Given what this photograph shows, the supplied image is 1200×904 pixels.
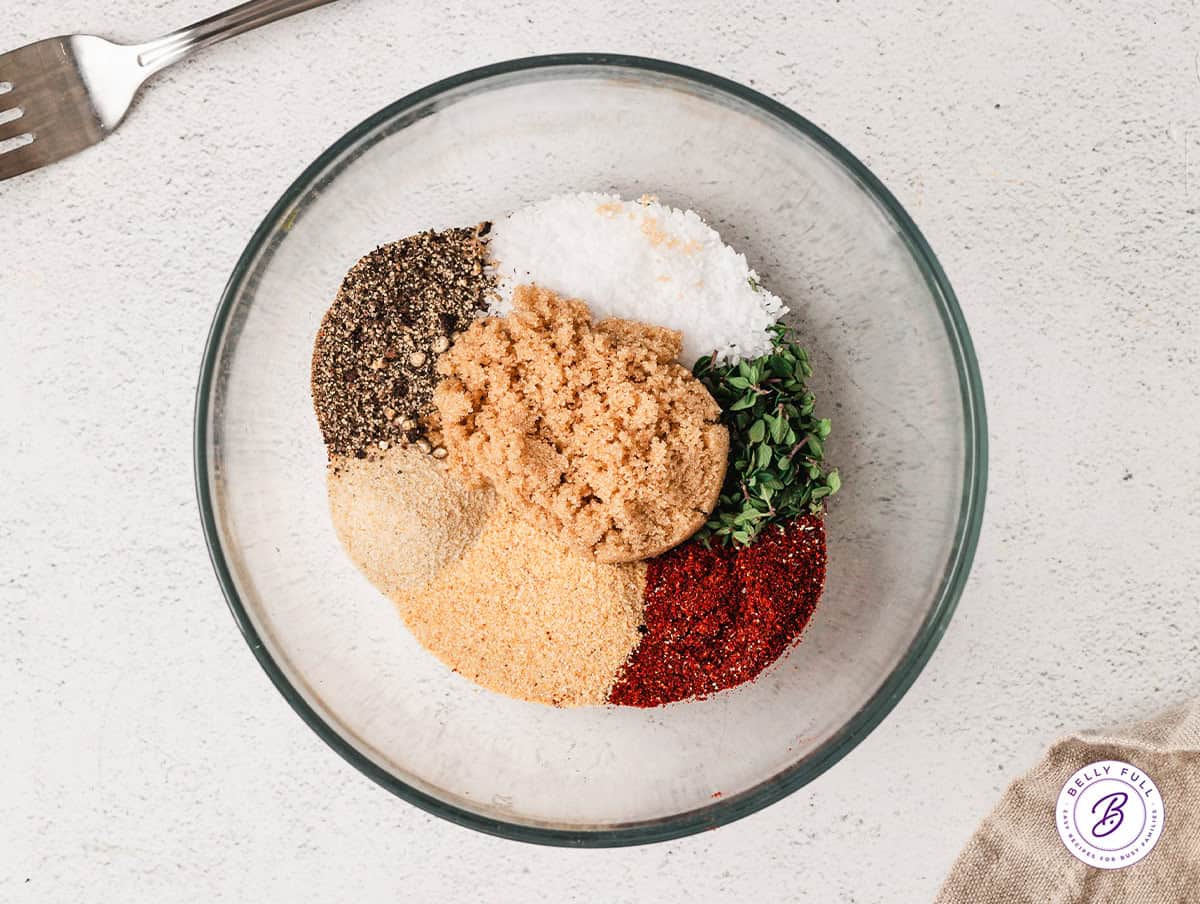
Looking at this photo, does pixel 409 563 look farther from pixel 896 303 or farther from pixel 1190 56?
pixel 1190 56

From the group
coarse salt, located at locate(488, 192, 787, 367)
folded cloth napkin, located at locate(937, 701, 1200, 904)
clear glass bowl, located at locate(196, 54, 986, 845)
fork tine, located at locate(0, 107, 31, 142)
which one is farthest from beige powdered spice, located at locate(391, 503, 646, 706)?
fork tine, located at locate(0, 107, 31, 142)

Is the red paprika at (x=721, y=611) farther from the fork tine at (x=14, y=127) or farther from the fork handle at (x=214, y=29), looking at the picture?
→ the fork tine at (x=14, y=127)

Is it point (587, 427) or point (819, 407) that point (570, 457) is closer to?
point (587, 427)

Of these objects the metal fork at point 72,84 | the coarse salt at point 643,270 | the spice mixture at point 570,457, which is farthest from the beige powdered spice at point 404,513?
the metal fork at point 72,84

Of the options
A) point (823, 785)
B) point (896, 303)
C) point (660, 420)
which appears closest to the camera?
point (660, 420)

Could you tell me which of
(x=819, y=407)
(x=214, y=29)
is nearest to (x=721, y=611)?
(x=819, y=407)

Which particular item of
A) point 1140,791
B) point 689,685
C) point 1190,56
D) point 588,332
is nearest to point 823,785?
point 689,685
